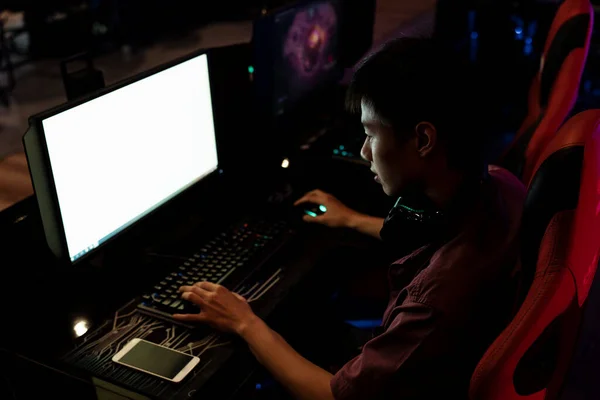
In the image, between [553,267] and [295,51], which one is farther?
[295,51]

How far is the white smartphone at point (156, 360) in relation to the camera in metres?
1.08

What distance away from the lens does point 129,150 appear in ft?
4.33

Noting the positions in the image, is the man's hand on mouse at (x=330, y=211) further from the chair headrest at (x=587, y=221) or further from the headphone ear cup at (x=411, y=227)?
the chair headrest at (x=587, y=221)

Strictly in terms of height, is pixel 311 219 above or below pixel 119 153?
below

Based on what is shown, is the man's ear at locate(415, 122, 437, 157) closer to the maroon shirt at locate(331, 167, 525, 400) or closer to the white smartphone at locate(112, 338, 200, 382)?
the maroon shirt at locate(331, 167, 525, 400)

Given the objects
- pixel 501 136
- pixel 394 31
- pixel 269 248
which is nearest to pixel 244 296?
pixel 269 248

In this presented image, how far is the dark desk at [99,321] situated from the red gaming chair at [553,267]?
49 centimetres

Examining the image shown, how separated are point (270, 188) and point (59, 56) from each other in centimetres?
504

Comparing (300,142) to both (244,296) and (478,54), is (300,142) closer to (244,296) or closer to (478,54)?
(244,296)

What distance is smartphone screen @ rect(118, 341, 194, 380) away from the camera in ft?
3.55

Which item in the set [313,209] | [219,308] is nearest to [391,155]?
[219,308]

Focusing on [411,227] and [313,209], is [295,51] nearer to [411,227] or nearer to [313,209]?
[313,209]

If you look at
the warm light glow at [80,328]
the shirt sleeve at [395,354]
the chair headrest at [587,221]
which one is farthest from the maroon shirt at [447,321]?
the warm light glow at [80,328]

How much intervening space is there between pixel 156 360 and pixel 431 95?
0.69 metres
